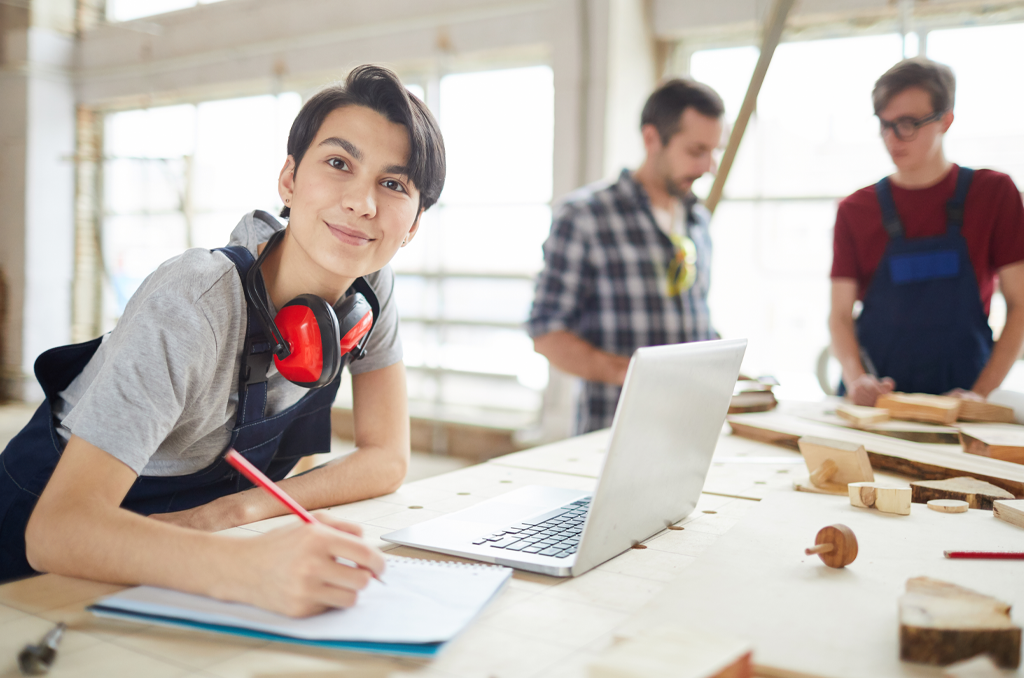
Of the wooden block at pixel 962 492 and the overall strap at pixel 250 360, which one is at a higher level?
the overall strap at pixel 250 360

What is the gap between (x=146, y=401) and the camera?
37.0 inches

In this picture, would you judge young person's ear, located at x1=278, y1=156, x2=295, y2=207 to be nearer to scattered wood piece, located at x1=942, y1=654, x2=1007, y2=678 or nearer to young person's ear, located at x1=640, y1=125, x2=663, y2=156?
scattered wood piece, located at x1=942, y1=654, x2=1007, y2=678

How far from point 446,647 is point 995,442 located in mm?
1338

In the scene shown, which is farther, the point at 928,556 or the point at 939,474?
the point at 939,474

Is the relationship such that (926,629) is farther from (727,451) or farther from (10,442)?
(10,442)

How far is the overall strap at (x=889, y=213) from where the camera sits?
7.43ft

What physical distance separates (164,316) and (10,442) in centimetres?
50

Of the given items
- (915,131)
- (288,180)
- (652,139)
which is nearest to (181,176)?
(652,139)

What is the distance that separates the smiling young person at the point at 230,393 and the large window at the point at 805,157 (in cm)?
326

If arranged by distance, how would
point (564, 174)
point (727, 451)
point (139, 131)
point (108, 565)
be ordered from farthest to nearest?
point (139, 131) → point (564, 174) → point (727, 451) → point (108, 565)

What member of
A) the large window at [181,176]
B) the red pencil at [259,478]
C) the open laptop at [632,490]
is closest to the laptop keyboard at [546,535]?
the open laptop at [632,490]

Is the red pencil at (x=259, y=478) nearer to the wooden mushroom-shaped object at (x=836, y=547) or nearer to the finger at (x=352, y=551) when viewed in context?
the finger at (x=352, y=551)

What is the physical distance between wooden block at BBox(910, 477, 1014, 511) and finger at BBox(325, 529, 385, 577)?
0.95 metres

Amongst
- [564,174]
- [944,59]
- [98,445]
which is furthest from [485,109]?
[98,445]
